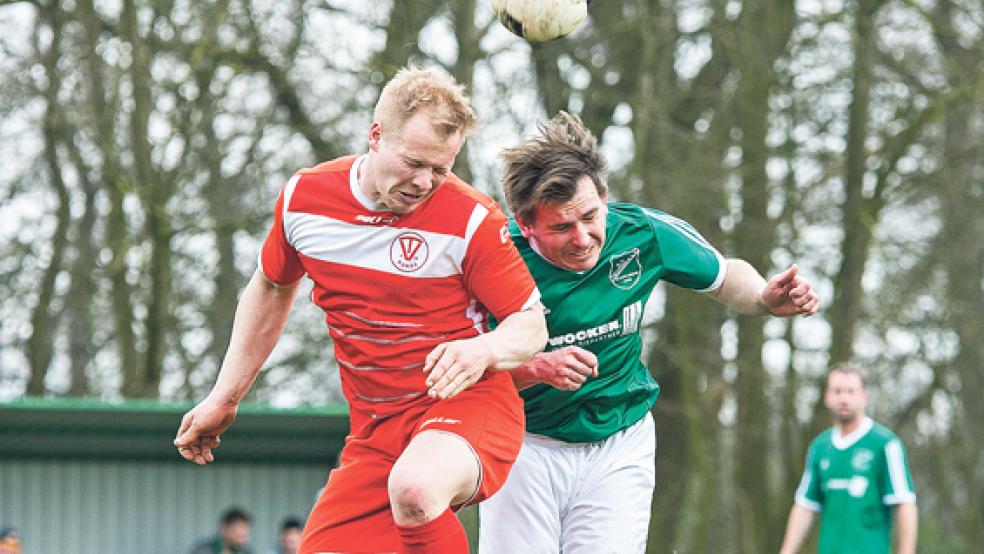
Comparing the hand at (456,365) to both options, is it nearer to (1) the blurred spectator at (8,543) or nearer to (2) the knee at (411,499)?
(2) the knee at (411,499)

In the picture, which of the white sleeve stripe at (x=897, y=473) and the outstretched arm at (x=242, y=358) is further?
the white sleeve stripe at (x=897, y=473)

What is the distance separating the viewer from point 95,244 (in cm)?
1861

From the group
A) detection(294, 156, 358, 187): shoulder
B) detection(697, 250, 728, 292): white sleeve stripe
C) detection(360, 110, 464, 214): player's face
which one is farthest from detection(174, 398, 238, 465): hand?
detection(697, 250, 728, 292): white sleeve stripe

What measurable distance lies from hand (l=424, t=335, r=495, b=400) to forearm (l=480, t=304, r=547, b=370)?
58mm

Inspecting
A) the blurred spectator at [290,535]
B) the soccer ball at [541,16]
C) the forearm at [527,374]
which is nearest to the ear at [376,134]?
the forearm at [527,374]

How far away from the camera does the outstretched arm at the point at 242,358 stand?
197 inches

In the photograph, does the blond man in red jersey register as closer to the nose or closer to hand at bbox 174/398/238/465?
the nose

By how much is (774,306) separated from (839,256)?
995 cm

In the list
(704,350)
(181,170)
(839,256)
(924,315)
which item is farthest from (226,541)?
(924,315)

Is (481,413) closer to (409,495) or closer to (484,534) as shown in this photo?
(409,495)

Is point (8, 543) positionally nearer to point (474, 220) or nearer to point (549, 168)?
point (549, 168)

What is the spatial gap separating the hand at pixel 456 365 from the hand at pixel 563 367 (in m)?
0.46

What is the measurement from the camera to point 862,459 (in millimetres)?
8305

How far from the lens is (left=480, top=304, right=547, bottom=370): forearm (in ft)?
14.7
